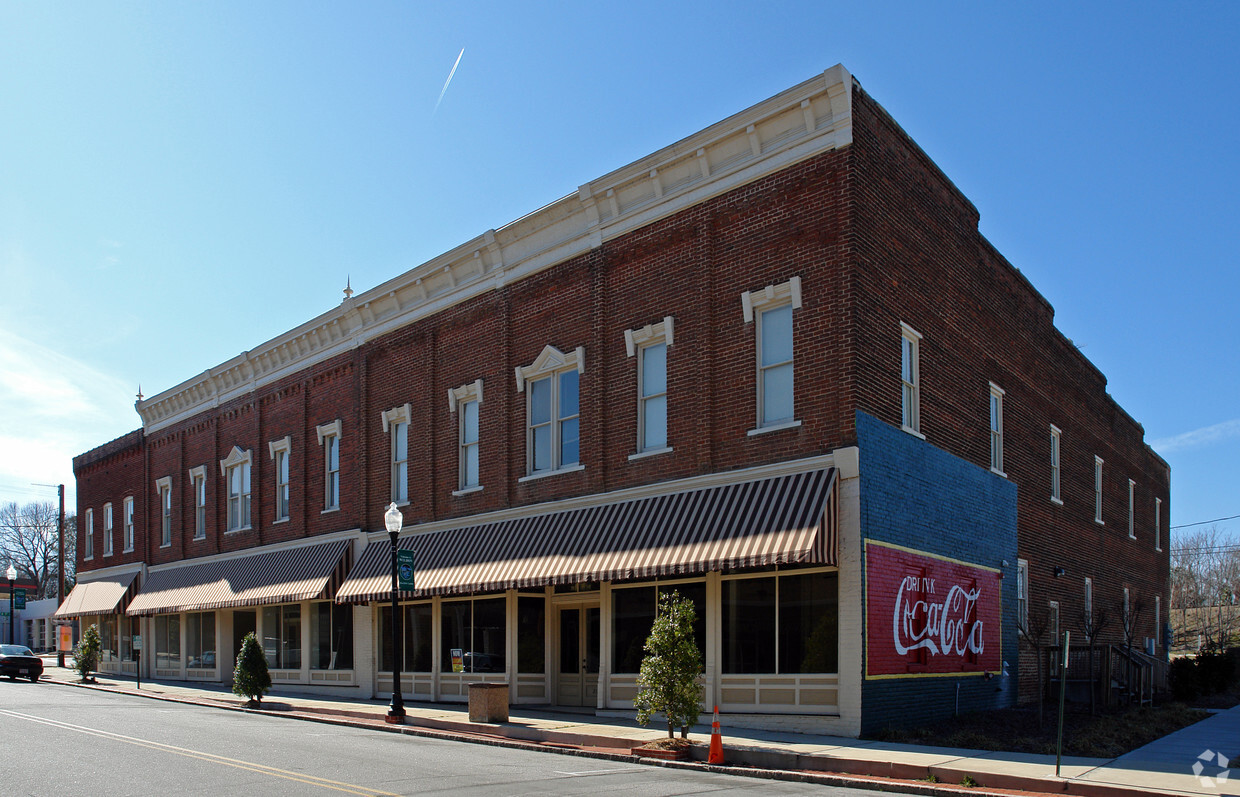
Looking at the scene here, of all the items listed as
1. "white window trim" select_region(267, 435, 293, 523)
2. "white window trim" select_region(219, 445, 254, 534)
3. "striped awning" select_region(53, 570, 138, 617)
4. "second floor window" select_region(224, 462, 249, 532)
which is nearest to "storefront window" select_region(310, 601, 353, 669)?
"white window trim" select_region(267, 435, 293, 523)

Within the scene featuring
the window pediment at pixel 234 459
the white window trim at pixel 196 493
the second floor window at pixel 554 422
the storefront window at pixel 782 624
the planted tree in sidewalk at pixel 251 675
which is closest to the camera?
the storefront window at pixel 782 624

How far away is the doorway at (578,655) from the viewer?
866 inches

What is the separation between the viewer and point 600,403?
21734 millimetres

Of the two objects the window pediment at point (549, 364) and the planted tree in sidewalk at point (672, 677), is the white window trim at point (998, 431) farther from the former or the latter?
the planted tree in sidewalk at point (672, 677)

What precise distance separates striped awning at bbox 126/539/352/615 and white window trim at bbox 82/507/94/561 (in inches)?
341

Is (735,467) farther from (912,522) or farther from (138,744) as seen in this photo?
(138,744)

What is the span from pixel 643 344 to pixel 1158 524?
29.4 m

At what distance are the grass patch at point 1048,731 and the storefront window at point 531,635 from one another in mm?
8610

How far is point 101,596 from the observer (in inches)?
1679

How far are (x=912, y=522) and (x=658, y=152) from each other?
338 inches

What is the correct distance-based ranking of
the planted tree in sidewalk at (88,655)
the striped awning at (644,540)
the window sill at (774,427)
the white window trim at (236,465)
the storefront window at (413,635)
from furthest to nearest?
the planted tree in sidewalk at (88,655), the white window trim at (236,465), the storefront window at (413,635), the window sill at (774,427), the striped awning at (644,540)

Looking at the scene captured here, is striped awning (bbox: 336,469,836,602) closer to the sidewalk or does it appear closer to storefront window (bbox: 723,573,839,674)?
storefront window (bbox: 723,573,839,674)

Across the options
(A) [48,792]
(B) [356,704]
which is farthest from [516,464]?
(A) [48,792]

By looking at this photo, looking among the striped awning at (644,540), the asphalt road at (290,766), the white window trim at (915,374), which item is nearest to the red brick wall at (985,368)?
the white window trim at (915,374)
